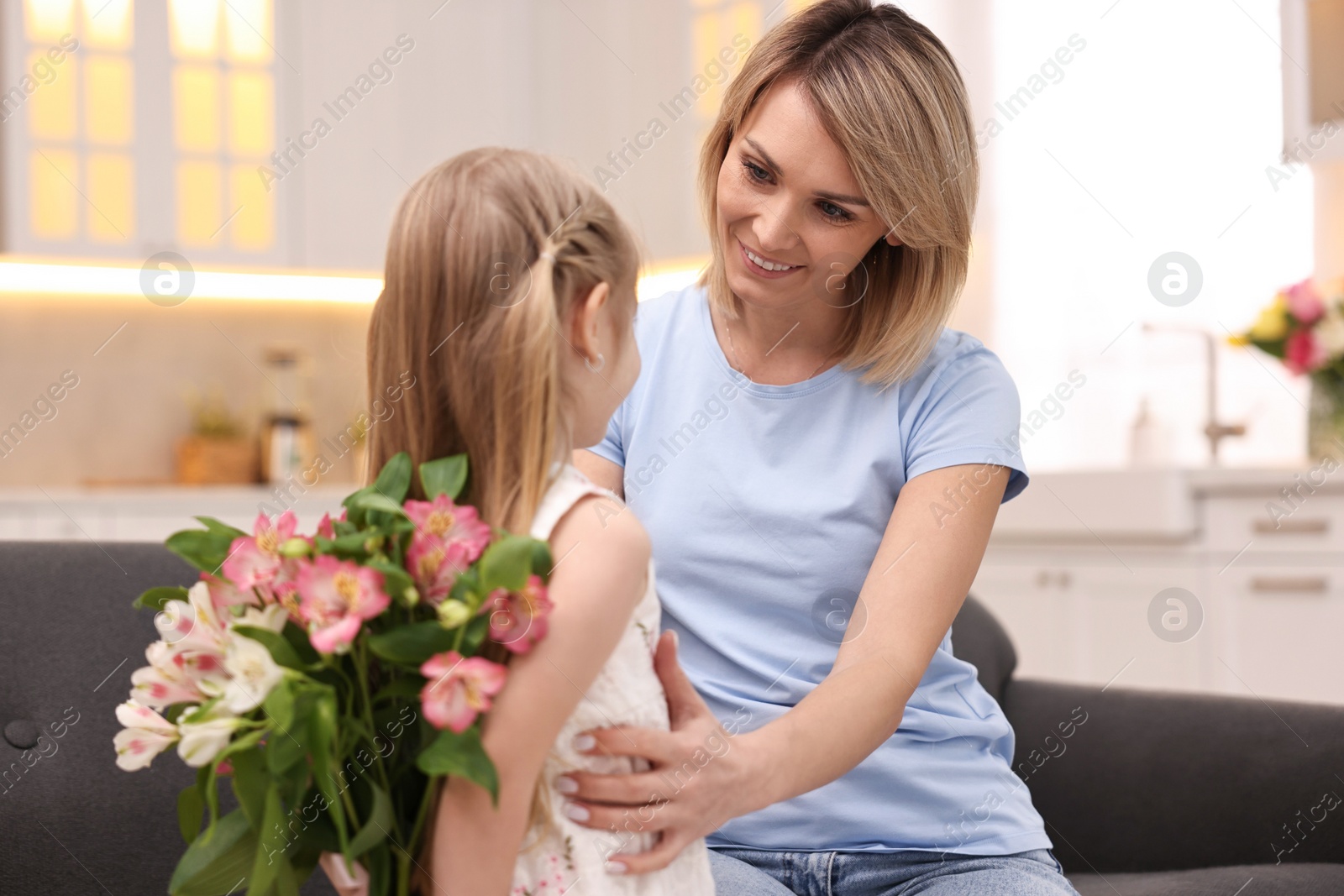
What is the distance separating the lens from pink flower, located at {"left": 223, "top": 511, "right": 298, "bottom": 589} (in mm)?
771

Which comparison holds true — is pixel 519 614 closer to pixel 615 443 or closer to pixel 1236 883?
pixel 615 443

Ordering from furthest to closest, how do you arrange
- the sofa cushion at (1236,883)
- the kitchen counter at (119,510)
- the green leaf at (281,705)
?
the kitchen counter at (119,510), the sofa cushion at (1236,883), the green leaf at (281,705)

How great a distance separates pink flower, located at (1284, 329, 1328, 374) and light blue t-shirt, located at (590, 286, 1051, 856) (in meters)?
1.70

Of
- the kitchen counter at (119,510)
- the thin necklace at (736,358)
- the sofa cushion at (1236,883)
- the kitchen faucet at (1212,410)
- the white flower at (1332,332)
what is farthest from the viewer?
the kitchen counter at (119,510)

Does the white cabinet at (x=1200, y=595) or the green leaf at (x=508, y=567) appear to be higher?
the green leaf at (x=508, y=567)

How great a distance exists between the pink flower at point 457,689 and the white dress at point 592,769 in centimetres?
12

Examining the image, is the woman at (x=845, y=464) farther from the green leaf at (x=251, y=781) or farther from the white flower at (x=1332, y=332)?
the white flower at (x=1332, y=332)

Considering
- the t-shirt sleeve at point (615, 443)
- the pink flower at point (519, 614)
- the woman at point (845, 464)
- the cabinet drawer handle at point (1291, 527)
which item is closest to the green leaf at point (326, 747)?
the pink flower at point (519, 614)

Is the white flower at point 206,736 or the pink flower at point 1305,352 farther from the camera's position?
the pink flower at point 1305,352

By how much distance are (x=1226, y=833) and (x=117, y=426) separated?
3.40 m

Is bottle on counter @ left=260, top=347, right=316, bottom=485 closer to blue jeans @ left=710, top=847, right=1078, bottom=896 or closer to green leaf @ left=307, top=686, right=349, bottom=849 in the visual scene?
blue jeans @ left=710, top=847, right=1078, bottom=896

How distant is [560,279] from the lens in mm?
879

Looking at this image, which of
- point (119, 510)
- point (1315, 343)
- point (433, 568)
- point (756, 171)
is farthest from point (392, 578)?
point (119, 510)

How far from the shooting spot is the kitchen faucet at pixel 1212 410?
10.1ft
